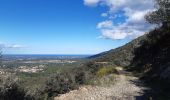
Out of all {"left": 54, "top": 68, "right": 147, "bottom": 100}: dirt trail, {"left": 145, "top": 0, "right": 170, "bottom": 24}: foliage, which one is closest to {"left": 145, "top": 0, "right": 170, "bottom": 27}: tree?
{"left": 145, "top": 0, "right": 170, "bottom": 24}: foliage

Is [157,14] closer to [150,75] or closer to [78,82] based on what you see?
[150,75]

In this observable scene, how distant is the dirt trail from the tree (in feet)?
45.5

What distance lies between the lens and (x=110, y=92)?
67.4ft

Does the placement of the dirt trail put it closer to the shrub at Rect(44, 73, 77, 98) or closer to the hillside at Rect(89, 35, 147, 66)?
the shrub at Rect(44, 73, 77, 98)

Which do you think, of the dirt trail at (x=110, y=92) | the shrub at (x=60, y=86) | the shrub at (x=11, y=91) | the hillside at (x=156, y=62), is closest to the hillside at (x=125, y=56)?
the hillside at (x=156, y=62)

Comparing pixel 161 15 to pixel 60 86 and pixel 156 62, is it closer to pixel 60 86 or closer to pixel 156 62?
pixel 156 62

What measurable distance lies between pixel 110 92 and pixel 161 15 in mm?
18313

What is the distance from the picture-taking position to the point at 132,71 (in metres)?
30.8

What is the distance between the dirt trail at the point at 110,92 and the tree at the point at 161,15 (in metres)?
13.9

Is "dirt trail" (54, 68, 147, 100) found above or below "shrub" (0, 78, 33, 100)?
below

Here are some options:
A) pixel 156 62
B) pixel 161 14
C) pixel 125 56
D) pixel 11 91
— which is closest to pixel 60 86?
pixel 11 91

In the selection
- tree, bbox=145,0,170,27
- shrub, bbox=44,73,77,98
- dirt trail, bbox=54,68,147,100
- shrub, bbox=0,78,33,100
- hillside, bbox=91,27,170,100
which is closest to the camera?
shrub, bbox=0,78,33,100

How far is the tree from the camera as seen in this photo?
34812mm

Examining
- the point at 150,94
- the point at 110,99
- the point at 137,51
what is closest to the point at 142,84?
the point at 150,94
